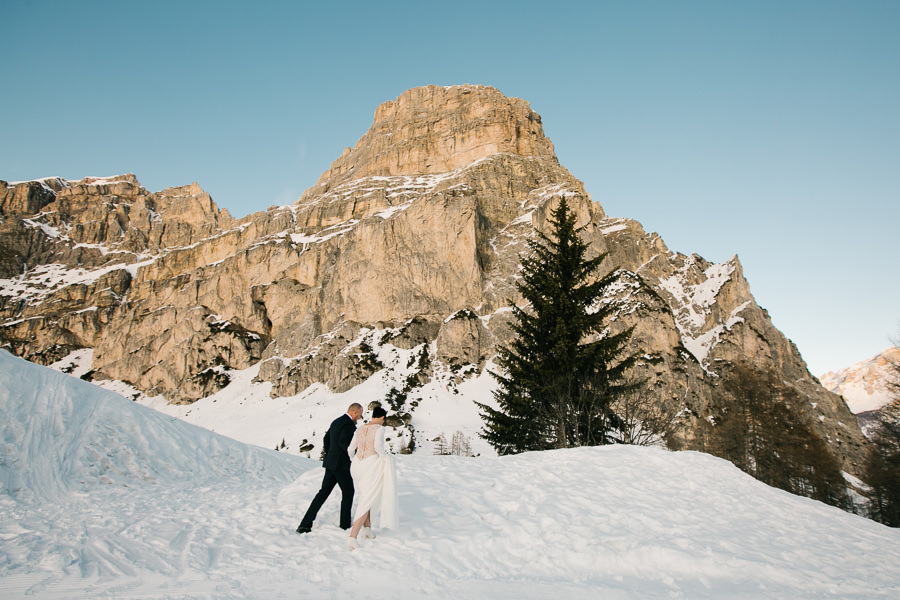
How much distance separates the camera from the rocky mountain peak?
357 feet

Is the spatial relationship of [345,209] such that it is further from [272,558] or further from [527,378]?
[272,558]

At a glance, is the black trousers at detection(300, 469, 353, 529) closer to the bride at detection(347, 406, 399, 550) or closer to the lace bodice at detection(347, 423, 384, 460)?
the bride at detection(347, 406, 399, 550)

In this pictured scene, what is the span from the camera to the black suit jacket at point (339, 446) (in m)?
→ 6.69

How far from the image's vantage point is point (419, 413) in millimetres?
58906

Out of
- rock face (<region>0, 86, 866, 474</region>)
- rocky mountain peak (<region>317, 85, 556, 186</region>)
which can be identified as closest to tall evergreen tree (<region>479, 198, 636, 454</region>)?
rock face (<region>0, 86, 866, 474</region>)

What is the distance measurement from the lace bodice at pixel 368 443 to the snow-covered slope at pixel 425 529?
1.15 metres

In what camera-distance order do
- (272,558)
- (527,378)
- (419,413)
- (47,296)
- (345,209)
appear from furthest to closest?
(47,296)
(345,209)
(419,413)
(527,378)
(272,558)

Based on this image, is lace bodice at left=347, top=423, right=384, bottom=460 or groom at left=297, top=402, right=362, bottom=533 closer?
lace bodice at left=347, top=423, right=384, bottom=460

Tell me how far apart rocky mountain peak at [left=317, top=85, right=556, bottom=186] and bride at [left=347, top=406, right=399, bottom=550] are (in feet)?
343

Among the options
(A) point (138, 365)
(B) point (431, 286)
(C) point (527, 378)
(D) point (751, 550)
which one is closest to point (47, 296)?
(A) point (138, 365)

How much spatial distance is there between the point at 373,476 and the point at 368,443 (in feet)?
1.47

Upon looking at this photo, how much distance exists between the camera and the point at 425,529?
683 cm

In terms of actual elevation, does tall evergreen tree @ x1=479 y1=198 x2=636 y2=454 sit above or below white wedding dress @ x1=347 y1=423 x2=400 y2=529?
above

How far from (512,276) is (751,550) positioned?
71141 millimetres
